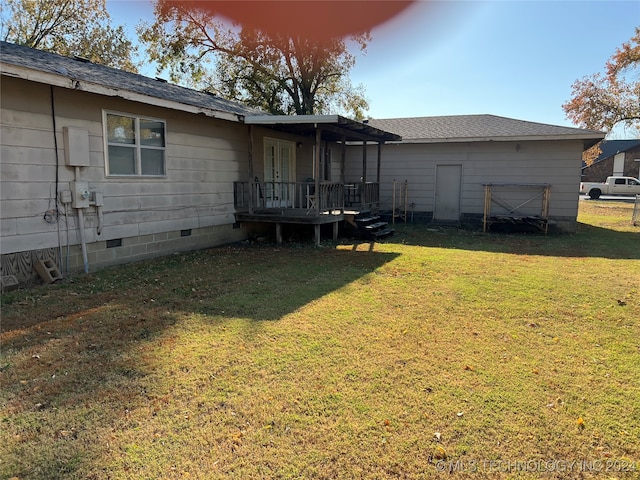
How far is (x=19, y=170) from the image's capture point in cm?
568

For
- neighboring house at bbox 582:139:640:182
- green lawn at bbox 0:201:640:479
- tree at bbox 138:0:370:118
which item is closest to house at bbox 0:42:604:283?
green lawn at bbox 0:201:640:479

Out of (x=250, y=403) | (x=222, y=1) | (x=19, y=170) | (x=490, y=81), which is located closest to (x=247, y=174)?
(x=19, y=170)

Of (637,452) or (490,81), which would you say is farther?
(490,81)

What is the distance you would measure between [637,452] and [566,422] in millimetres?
378

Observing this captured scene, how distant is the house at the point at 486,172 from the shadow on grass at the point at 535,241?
923 millimetres

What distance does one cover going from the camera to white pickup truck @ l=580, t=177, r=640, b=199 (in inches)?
1214

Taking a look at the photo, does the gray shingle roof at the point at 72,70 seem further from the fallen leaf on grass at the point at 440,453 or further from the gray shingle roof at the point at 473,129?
the gray shingle roof at the point at 473,129

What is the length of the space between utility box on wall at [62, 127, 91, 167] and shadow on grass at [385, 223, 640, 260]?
6.88 m

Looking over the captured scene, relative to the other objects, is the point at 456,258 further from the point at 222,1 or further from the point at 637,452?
the point at 222,1

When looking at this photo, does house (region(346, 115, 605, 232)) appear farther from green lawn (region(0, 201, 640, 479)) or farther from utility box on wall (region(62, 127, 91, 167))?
utility box on wall (region(62, 127, 91, 167))

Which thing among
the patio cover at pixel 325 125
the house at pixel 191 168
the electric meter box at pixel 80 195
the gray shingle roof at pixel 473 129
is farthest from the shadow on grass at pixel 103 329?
the gray shingle roof at pixel 473 129

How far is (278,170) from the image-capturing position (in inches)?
469

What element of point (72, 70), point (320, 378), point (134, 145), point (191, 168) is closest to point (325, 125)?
point (191, 168)

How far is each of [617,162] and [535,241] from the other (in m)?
40.7
